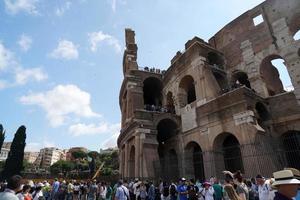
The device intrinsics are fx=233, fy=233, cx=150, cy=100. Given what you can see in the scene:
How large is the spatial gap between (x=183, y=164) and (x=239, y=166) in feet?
13.4

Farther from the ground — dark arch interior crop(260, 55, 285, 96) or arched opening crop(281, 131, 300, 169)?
dark arch interior crop(260, 55, 285, 96)

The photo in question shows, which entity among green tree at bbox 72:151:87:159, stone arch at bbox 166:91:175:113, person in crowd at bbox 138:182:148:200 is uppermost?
green tree at bbox 72:151:87:159

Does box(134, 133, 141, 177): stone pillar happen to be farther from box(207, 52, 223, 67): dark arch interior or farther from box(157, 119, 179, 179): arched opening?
box(207, 52, 223, 67): dark arch interior

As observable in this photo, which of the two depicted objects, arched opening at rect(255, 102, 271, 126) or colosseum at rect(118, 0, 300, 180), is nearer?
colosseum at rect(118, 0, 300, 180)

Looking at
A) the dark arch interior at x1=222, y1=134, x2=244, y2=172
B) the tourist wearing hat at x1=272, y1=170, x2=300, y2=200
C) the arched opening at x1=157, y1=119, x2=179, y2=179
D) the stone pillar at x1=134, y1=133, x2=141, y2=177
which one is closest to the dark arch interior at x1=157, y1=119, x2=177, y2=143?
the arched opening at x1=157, y1=119, x2=179, y2=179

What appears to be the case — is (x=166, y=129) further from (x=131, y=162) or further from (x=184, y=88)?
(x=131, y=162)

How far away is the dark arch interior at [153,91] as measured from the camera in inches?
1024

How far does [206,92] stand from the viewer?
17.8m

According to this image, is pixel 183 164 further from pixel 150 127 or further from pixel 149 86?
pixel 149 86

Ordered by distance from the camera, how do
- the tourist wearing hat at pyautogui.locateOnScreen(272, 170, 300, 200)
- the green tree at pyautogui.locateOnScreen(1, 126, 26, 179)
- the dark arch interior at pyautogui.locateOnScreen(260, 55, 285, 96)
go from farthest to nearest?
the green tree at pyautogui.locateOnScreen(1, 126, 26, 179)
the dark arch interior at pyautogui.locateOnScreen(260, 55, 285, 96)
the tourist wearing hat at pyautogui.locateOnScreen(272, 170, 300, 200)

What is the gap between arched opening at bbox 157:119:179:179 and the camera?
17625 millimetres

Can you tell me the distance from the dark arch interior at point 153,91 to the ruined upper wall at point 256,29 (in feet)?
24.4

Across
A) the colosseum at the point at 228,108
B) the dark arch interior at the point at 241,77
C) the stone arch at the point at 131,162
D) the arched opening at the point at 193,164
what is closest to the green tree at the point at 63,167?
the colosseum at the point at 228,108

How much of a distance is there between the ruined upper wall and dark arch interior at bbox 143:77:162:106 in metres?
7.43
